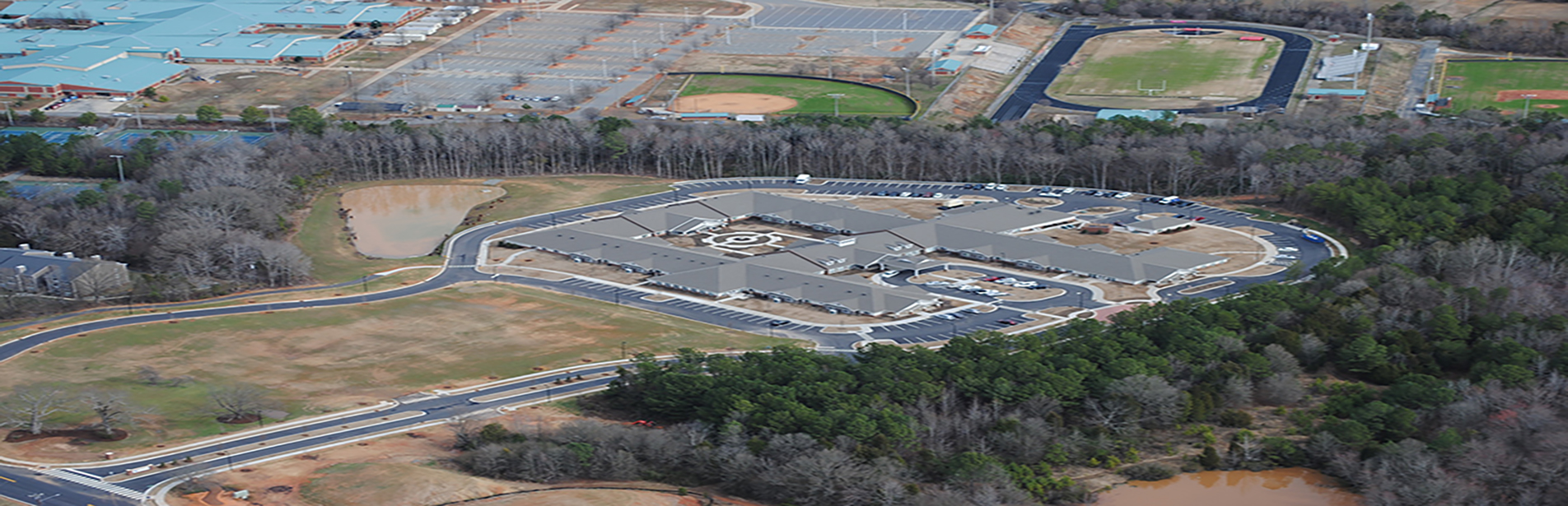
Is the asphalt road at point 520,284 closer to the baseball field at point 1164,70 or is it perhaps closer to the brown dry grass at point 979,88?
the brown dry grass at point 979,88

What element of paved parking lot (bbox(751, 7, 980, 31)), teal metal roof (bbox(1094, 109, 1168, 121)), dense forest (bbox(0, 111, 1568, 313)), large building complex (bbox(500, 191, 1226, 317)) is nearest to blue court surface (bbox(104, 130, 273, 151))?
dense forest (bbox(0, 111, 1568, 313))

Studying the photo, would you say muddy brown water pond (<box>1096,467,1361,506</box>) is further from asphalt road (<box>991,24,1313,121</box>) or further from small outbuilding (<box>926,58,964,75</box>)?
small outbuilding (<box>926,58,964,75</box>)

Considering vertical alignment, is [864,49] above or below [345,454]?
above

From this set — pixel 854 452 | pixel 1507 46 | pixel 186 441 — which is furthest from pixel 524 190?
pixel 1507 46

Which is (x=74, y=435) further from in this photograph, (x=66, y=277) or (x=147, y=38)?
(x=147, y=38)

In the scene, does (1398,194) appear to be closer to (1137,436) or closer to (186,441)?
(1137,436)

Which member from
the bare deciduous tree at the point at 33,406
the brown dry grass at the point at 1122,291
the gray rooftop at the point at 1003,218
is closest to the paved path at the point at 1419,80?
the gray rooftop at the point at 1003,218

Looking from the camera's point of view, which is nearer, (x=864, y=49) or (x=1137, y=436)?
(x=1137, y=436)
